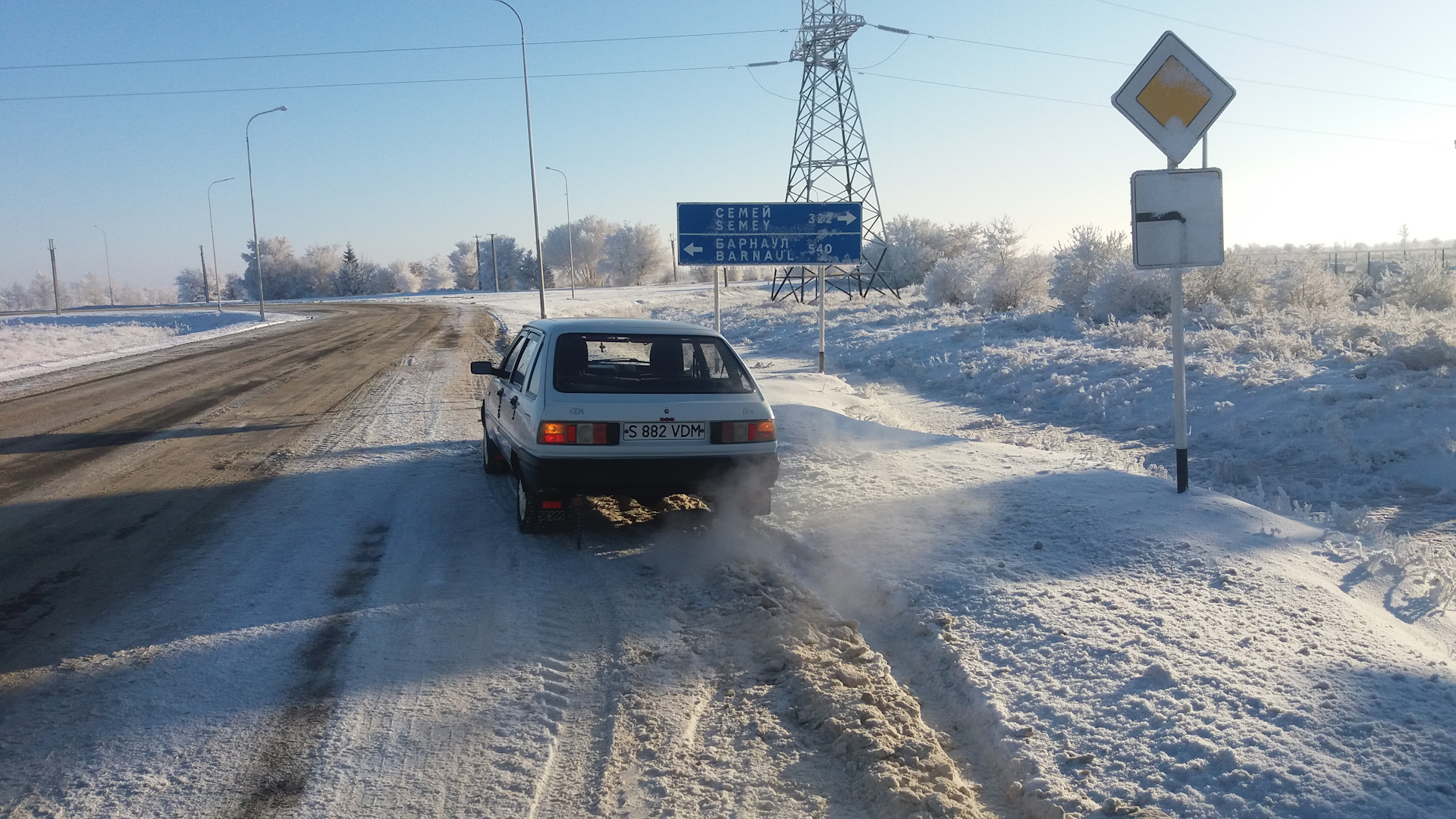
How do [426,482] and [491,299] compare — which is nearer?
[426,482]

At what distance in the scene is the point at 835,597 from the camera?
17.4 feet

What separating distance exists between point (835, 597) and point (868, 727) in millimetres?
1603

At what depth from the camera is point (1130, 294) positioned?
22391 millimetres

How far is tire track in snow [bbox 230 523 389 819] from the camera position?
125 inches

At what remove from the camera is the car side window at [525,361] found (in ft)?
22.8

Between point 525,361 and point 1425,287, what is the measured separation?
73.6 ft

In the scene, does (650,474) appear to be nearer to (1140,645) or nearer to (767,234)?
(1140,645)

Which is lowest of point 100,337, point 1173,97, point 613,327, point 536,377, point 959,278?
point 536,377

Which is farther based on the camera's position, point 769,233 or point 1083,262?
point 1083,262

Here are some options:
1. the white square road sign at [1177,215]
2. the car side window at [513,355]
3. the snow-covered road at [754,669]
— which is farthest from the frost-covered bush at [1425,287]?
the car side window at [513,355]

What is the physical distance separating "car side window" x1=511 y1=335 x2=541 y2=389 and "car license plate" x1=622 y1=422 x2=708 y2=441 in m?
1.24

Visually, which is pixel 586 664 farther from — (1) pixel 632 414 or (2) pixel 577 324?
(2) pixel 577 324

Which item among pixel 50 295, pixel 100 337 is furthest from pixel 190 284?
pixel 100 337

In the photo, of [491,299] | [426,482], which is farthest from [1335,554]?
[491,299]
